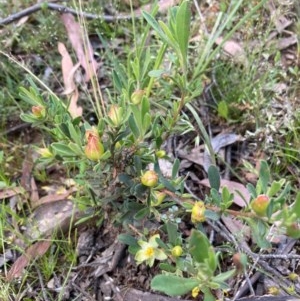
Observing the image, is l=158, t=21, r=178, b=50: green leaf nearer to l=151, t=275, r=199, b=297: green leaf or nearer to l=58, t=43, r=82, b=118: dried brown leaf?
l=151, t=275, r=199, b=297: green leaf

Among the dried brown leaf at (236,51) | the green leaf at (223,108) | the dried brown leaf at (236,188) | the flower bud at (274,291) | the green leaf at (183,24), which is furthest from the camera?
the dried brown leaf at (236,51)

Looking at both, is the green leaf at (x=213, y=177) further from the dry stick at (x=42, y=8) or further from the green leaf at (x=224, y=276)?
the dry stick at (x=42, y=8)

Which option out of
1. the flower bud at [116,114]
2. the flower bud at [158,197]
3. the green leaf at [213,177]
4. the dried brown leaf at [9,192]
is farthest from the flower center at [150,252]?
the dried brown leaf at [9,192]

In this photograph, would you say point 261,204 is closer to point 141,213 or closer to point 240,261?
point 240,261

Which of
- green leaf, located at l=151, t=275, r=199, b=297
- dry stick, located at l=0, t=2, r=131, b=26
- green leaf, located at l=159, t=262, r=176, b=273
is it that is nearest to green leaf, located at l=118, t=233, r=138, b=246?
green leaf, located at l=159, t=262, r=176, b=273

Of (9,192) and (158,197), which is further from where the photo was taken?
(9,192)

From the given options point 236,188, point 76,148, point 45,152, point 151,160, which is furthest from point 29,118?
point 236,188
